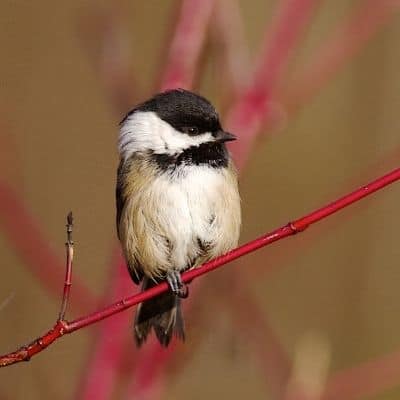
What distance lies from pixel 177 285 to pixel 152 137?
0.40m

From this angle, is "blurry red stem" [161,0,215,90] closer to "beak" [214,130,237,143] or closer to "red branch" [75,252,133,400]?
"beak" [214,130,237,143]

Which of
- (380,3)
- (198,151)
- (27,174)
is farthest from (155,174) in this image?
(27,174)

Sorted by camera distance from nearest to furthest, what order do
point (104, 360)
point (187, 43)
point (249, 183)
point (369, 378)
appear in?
point (104, 360) → point (187, 43) → point (369, 378) → point (249, 183)

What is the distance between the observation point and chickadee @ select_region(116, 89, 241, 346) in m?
2.48

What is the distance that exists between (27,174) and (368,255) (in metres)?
1.65

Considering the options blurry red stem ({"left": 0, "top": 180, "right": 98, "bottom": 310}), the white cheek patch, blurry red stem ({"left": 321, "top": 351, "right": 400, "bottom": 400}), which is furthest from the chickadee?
blurry red stem ({"left": 321, "top": 351, "right": 400, "bottom": 400})

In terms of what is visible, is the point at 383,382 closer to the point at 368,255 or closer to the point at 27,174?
the point at 368,255

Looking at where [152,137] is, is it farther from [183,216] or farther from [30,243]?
[30,243]

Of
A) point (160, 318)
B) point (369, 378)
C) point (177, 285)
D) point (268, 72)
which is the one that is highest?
point (268, 72)

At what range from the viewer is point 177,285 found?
8.30 ft

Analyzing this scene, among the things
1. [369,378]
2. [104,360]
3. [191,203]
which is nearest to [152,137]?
[191,203]

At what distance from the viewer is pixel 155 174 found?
8.20 feet

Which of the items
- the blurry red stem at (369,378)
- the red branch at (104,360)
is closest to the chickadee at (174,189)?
the red branch at (104,360)

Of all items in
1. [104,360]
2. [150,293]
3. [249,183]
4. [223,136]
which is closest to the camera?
[150,293]
